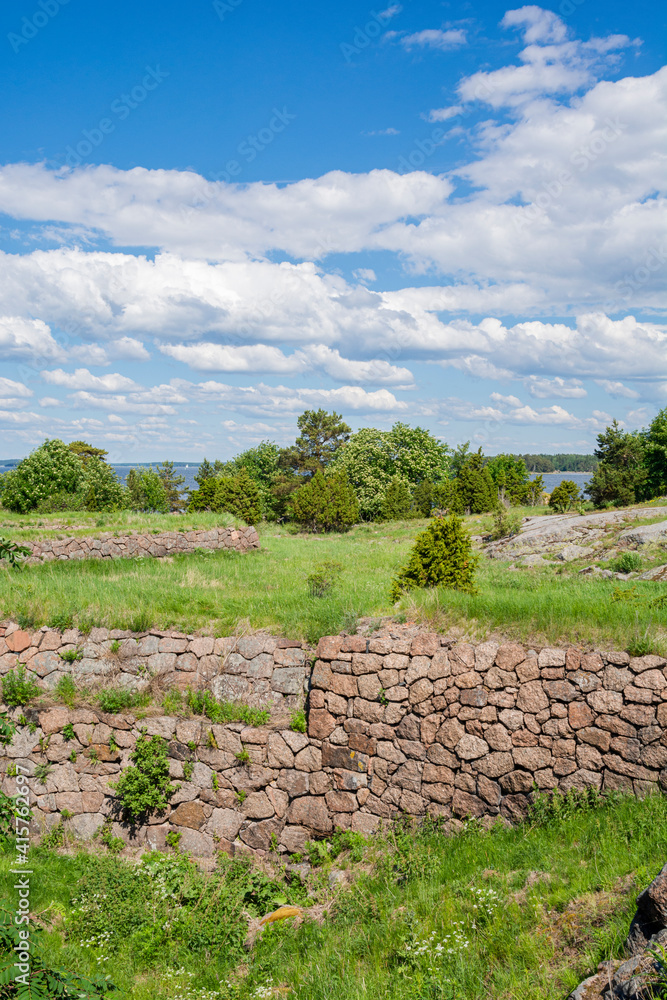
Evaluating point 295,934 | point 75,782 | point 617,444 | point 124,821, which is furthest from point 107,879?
point 617,444

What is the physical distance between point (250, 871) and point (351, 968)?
2.35 m

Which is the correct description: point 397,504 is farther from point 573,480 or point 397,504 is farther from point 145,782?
point 145,782

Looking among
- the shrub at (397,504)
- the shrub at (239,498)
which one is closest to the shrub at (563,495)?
the shrub at (397,504)

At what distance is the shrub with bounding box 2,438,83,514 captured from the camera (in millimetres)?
35969

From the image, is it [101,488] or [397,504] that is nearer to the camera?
[397,504]

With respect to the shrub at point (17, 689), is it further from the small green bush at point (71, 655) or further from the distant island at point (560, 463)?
the distant island at point (560, 463)

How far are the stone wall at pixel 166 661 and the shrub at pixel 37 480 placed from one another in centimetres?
2984

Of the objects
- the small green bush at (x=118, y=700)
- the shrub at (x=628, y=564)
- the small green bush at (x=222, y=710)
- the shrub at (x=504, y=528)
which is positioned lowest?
the small green bush at (x=222, y=710)

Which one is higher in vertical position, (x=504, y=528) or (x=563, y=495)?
(x=563, y=495)

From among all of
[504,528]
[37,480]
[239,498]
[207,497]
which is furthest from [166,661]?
[37,480]

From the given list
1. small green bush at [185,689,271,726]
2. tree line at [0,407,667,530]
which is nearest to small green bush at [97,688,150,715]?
small green bush at [185,689,271,726]

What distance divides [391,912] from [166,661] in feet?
14.4

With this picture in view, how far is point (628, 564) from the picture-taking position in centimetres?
1248

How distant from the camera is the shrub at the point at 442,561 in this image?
9750 mm
